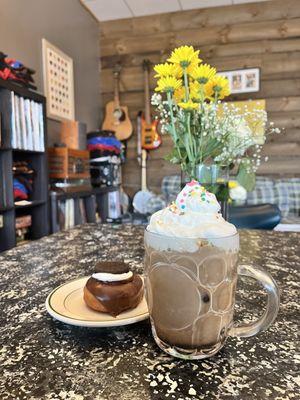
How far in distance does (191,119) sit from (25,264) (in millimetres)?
600

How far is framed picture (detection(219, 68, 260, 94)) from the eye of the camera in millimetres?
3576

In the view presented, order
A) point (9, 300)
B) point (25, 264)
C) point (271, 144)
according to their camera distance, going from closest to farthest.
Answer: point (9, 300), point (25, 264), point (271, 144)

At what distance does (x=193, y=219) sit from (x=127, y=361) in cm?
20

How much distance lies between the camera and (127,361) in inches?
16.3

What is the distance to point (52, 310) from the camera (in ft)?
1.67

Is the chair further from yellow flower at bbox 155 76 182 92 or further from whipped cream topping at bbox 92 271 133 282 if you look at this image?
whipped cream topping at bbox 92 271 133 282

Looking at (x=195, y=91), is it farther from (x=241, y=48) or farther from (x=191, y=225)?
(x=241, y=48)

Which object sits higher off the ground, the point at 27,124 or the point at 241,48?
the point at 241,48

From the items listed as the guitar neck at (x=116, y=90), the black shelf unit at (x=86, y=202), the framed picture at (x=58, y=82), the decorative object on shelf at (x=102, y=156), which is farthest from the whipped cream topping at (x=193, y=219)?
the guitar neck at (x=116, y=90)

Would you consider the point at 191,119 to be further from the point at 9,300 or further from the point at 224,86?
the point at 9,300

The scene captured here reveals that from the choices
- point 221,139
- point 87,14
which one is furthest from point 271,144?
point 221,139

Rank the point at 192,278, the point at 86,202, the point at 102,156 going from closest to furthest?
the point at 192,278 < the point at 86,202 < the point at 102,156

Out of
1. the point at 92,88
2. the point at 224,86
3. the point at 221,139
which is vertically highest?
the point at 92,88

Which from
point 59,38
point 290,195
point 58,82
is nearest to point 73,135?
point 58,82
